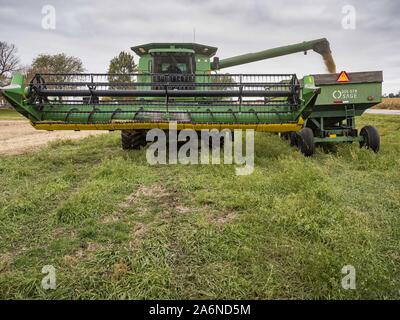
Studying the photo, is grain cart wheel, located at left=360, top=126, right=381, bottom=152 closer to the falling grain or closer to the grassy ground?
the grassy ground

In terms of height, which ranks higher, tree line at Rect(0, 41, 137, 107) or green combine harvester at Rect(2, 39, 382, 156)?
tree line at Rect(0, 41, 137, 107)

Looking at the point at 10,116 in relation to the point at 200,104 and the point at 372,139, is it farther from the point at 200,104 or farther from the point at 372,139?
the point at 372,139

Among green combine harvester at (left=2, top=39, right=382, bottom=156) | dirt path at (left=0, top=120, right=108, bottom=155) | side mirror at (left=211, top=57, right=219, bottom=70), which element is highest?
side mirror at (left=211, top=57, right=219, bottom=70)

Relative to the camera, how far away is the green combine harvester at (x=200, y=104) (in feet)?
21.3

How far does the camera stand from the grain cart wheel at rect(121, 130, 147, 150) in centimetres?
787

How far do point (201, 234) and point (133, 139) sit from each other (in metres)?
5.19

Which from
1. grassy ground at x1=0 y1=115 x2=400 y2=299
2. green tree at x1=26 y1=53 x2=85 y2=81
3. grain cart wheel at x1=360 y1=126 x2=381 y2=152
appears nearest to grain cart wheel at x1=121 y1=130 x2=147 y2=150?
grassy ground at x1=0 y1=115 x2=400 y2=299

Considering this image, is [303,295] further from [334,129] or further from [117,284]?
[334,129]

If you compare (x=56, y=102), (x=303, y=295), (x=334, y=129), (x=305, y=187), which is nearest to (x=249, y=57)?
(x=334, y=129)

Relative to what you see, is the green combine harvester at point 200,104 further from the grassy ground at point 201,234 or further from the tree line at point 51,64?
the tree line at point 51,64

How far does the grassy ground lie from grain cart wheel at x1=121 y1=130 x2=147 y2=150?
247 cm
